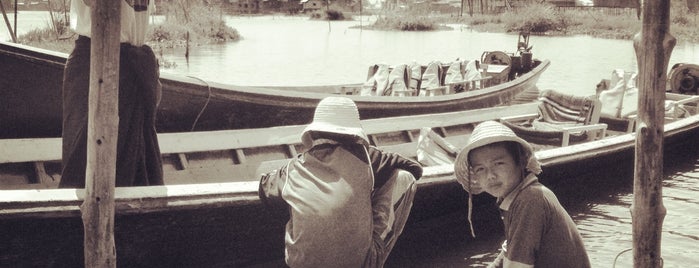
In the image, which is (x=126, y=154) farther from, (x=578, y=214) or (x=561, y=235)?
(x=578, y=214)

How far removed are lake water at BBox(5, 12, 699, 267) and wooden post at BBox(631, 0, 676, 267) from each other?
1.67 ft

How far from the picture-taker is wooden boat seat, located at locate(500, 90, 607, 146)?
821 centimetres

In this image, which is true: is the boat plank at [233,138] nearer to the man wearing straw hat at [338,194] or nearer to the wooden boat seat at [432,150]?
the wooden boat seat at [432,150]

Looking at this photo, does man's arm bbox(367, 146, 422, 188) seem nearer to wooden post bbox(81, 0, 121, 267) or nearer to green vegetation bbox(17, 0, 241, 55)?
wooden post bbox(81, 0, 121, 267)

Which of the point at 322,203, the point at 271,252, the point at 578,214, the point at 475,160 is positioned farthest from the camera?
the point at 578,214

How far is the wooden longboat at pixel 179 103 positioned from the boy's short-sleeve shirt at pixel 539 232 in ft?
13.6

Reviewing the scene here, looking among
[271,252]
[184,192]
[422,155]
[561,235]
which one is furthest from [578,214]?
[561,235]

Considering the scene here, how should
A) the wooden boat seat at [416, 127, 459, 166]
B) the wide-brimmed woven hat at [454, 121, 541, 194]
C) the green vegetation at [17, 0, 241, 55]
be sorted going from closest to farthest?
the wide-brimmed woven hat at [454, 121, 541, 194], the wooden boat seat at [416, 127, 459, 166], the green vegetation at [17, 0, 241, 55]

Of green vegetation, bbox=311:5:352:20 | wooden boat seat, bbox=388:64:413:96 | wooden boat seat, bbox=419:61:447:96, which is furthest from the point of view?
green vegetation, bbox=311:5:352:20

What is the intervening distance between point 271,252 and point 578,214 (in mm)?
4161

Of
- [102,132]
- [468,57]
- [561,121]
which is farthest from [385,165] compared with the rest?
[468,57]

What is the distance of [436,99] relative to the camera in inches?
368

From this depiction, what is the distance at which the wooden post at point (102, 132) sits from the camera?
3879 millimetres

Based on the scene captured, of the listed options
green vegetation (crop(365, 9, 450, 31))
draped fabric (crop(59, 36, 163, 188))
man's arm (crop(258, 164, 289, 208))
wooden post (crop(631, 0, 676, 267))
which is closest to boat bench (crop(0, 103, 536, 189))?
draped fabric (crop(59, 36, 163, 188))
